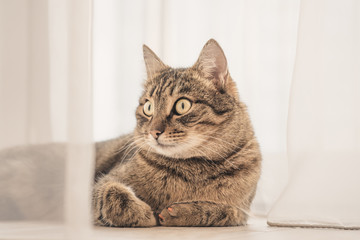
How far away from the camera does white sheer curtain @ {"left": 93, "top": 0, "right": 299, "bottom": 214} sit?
1.81 metres

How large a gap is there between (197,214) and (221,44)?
99 cm

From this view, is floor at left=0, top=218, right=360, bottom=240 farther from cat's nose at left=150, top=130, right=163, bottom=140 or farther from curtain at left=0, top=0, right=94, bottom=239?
cat's nose at left=150, top=130, right=163, bottom=140

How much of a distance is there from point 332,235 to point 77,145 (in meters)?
0.82

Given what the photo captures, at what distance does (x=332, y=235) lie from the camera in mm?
1089

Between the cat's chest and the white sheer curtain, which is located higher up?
the white sheer curtain

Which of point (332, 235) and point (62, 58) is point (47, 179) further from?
point (332, 235)

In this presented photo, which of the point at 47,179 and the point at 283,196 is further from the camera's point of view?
the point at 283,196

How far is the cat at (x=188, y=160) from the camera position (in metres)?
1.21

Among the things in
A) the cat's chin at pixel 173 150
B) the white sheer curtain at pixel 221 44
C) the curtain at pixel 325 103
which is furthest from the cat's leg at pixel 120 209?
the white sheer curtain at pixel 221 44

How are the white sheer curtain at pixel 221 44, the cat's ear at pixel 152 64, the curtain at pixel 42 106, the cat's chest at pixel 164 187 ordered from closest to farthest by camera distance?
the curtain at pixel 42 106 → the cat's chest at pixel 164 187 → the cat's ear at pixel 152 64 → the white sheer curtain at pixel 221 44

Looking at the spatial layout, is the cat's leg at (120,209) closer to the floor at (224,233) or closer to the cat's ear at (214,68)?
the floor at (224,233)

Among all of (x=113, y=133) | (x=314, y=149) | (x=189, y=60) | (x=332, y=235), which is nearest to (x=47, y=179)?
(x=332, y=235)

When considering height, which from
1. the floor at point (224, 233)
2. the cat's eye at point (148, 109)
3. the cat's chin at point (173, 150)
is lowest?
the floor at point (224, 233)

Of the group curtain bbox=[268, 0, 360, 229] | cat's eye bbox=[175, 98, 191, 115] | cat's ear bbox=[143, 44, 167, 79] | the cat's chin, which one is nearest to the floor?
curtain bbox=[268, 0, 360, 229]
